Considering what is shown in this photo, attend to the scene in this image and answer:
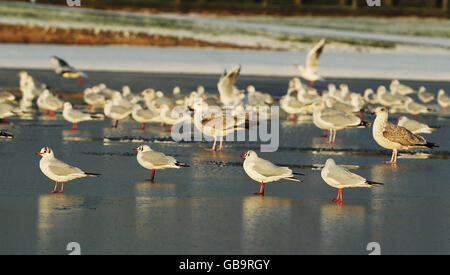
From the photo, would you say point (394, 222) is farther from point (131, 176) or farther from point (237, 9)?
point (237, 9)

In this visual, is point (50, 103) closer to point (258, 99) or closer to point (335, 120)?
point (258, 99)

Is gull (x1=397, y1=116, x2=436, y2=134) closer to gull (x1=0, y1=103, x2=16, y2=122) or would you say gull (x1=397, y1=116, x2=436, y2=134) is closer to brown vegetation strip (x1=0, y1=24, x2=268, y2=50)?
gull (x1=0, y1=103, x2=16, y2=122)

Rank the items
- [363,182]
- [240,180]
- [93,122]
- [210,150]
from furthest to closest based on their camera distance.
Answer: [93,122]
[210,150]
[240,180]
[363,182]

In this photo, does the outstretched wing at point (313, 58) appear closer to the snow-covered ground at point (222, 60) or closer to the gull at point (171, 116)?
the snow-covered ground at point (222, 60)

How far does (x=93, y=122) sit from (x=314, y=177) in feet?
33.5

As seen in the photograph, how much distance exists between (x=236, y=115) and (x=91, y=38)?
38.9 meters

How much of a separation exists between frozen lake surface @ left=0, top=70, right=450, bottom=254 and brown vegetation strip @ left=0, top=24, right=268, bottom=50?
35.9 m

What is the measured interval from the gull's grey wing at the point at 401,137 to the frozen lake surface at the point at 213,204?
55cm

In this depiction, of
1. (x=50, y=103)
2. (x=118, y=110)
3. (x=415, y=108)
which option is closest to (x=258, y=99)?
(x=415, y=108)

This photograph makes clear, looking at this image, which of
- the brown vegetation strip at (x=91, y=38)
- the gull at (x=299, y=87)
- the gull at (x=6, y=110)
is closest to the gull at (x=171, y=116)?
the gull at (x=6, y=110)

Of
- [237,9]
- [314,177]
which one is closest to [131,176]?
[314,177]

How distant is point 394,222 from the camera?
525 inches

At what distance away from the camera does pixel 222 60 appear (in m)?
52.1

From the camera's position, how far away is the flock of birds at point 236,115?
1502cm
